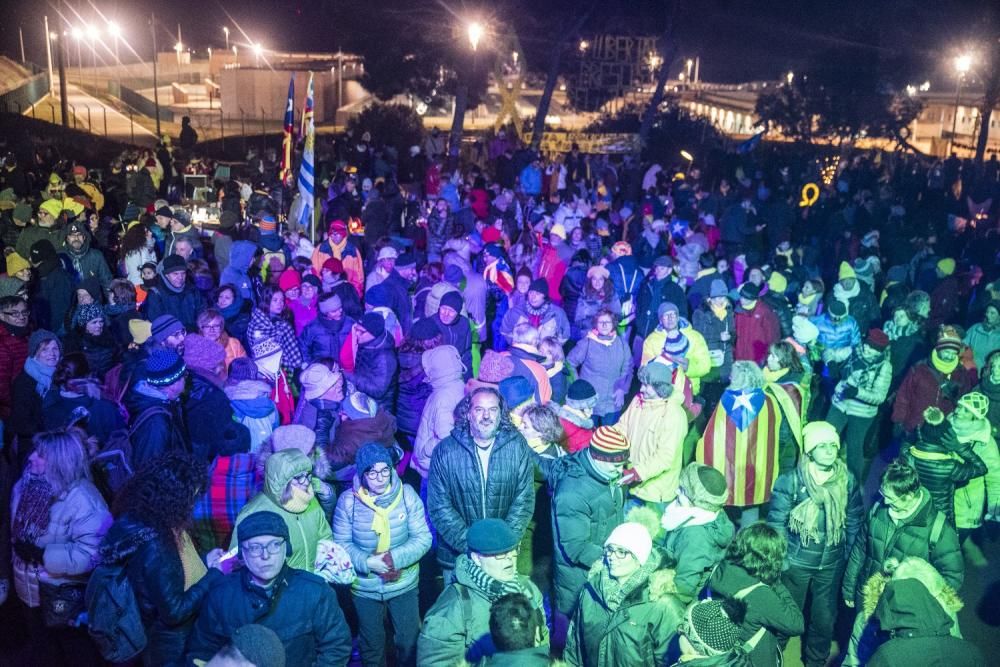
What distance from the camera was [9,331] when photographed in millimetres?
6984

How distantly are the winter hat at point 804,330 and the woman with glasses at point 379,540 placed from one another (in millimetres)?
4603

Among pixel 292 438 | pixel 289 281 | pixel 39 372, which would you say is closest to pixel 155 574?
pixel 292 438

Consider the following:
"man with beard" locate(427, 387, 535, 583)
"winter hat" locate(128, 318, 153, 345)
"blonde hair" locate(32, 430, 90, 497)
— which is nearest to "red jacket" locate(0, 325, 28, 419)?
"winter hat" locate(128, 318, 153, 345)

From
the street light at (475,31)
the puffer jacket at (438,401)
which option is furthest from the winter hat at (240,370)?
the street light at (475,31)

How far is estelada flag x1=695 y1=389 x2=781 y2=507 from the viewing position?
5777 millimetres

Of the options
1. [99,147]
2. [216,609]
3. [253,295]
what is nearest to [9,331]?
[253,295]

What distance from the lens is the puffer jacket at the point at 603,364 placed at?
711cm

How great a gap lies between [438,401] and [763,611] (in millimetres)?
2555

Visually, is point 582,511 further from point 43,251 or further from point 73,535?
point 43,251

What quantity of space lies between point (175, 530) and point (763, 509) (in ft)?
15.5

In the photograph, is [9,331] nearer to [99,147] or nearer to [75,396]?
[75,396]

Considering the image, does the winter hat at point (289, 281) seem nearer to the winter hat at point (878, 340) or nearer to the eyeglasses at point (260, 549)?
the eyeglasses at point (260, 549)

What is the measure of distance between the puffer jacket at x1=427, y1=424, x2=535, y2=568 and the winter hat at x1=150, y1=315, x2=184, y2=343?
8.77 feet

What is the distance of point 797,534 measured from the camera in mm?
4992
